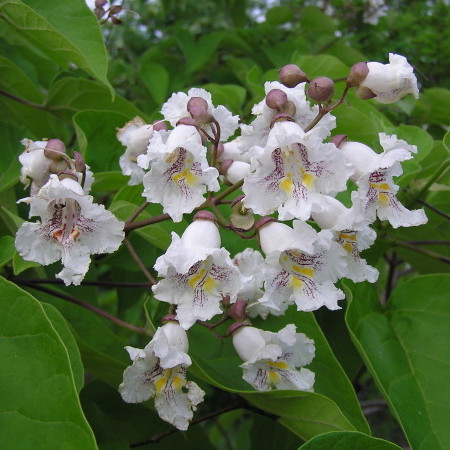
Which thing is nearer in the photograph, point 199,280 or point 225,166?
point 199,280

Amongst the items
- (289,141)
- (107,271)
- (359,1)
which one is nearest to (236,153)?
(289,141)

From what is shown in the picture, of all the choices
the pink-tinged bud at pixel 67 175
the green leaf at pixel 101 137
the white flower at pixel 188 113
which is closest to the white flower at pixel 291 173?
the white flower at pixel 188 113

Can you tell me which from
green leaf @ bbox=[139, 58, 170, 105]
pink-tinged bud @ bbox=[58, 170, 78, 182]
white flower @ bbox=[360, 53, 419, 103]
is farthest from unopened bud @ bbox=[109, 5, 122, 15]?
white flower @ bbox=[360, 53, 419, 103]

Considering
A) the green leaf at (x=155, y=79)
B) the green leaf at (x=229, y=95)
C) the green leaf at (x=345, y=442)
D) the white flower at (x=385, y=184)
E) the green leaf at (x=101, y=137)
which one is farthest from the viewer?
the green leaf at (x=155, y=79)

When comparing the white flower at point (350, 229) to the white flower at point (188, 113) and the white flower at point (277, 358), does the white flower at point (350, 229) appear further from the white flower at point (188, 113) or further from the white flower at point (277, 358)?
the white flower at point (188, 113)

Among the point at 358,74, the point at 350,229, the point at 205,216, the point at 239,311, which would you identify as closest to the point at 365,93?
the point at 358,74

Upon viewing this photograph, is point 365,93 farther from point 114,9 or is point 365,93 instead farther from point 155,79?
point 155,79
